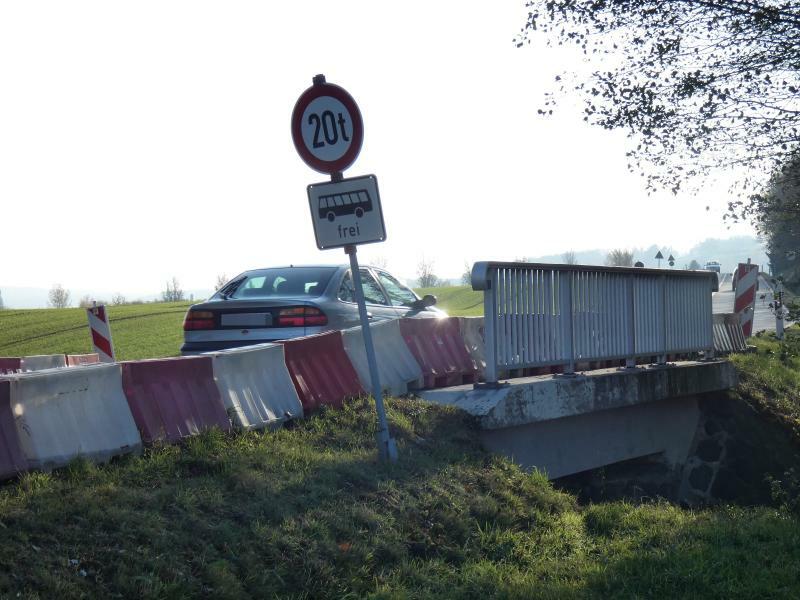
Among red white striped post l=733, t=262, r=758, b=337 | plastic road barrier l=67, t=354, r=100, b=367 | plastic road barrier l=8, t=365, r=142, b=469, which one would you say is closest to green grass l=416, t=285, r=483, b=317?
red white striped post l=733, t=262, r=758, b=337

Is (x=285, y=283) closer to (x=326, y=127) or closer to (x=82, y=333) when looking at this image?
(x=326, y=127)

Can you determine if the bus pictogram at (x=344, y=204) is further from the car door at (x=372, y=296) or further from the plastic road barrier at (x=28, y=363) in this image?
the plastic road barrier at (x=28, y=363)

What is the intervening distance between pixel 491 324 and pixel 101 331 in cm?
552

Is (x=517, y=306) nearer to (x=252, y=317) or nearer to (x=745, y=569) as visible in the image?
(x=252, y=317)

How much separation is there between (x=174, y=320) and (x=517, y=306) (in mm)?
21904

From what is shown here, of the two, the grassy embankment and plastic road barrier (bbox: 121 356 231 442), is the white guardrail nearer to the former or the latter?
the grassy embankment

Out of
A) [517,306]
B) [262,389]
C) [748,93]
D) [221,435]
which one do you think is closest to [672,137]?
[748,93]

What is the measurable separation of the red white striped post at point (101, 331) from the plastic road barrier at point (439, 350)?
4043 millimetres

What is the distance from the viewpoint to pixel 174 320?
29.0m

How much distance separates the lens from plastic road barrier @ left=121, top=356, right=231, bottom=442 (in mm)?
6164

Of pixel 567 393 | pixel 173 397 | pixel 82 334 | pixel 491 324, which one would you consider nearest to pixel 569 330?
pixel 567 393

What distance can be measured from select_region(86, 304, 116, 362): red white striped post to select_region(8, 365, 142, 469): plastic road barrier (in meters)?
5.58

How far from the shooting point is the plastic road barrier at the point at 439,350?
32.1 feet

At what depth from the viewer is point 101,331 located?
11.5 meters
